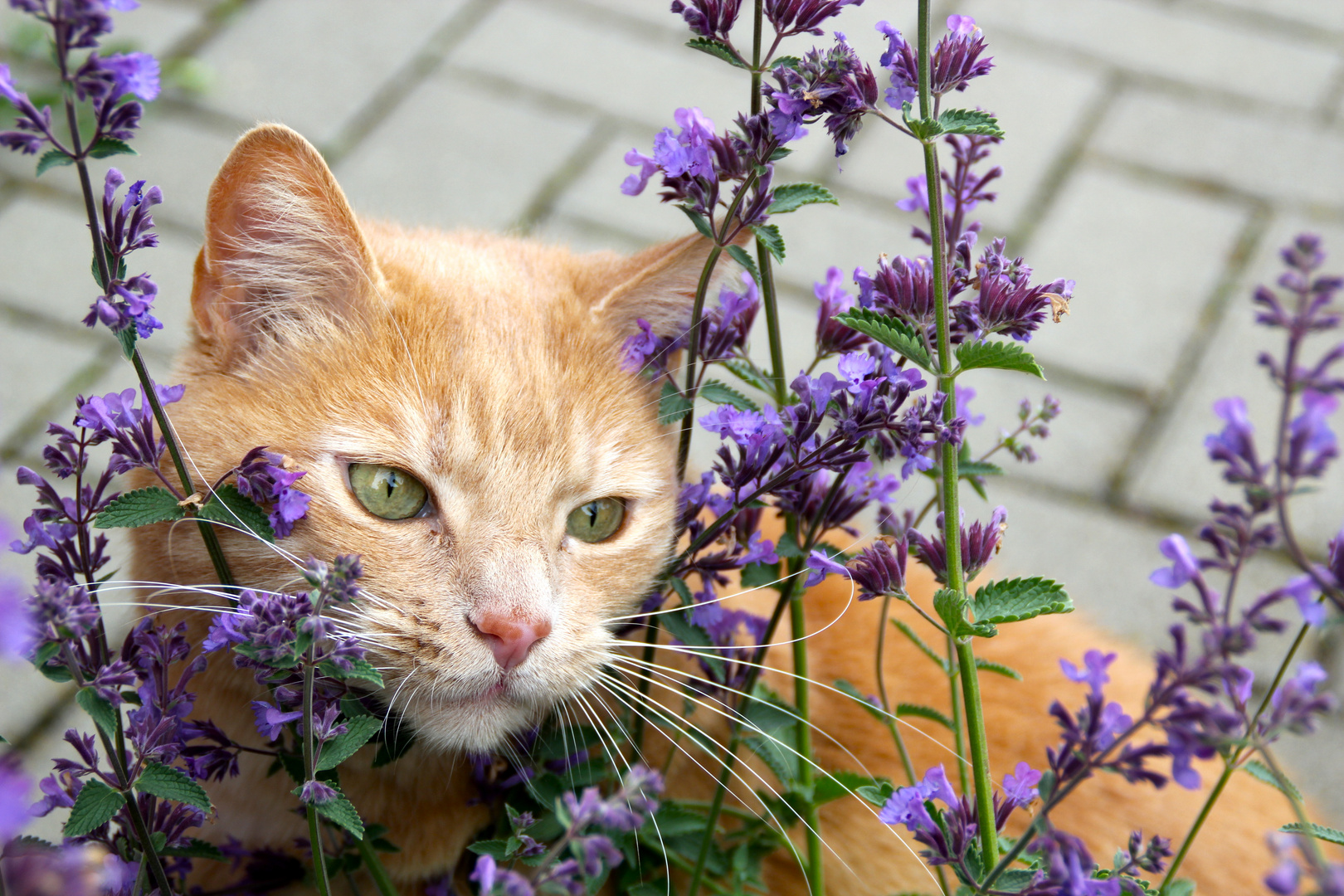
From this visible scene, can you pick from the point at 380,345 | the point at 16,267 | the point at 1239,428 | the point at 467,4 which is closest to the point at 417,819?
the point at 380,345

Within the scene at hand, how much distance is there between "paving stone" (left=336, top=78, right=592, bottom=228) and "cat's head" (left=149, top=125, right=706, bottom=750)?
162 centimetres

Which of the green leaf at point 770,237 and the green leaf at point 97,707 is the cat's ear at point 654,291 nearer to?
the green leaf at point 770,237

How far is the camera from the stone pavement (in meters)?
2.70

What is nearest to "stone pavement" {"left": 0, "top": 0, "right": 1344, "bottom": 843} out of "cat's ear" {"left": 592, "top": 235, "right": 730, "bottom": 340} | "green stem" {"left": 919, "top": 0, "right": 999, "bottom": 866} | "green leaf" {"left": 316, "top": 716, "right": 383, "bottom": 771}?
"cat's ear" {"left": 592, "top": 235, "right": 730, "bottom": 340}

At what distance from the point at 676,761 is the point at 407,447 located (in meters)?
0.56

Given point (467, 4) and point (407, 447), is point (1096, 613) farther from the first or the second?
point (467, 4)

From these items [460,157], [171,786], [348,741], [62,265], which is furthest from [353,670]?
[460,157]

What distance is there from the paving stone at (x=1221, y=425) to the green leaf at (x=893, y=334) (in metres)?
1.78

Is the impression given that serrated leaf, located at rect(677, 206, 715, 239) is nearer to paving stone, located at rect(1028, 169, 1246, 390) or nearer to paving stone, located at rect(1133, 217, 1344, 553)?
paving stone, located at rect(1133, 217, 1344, 553)

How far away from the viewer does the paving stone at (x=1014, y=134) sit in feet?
10.4

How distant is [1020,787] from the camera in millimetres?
950

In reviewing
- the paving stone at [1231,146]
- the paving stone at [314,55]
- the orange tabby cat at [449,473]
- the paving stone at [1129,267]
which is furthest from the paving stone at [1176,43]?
the orange tabby cat at [449,473]

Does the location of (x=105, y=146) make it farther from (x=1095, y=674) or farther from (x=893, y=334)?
(x=1095, y=674)

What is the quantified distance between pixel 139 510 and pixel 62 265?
220 centimetres
